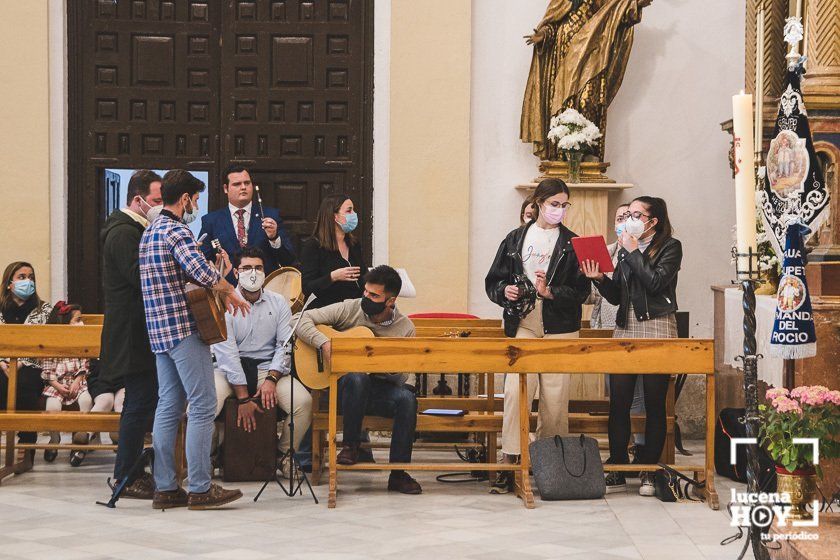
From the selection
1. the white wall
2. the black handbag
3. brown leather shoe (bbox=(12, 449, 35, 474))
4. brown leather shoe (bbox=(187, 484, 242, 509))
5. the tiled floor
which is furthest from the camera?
the white wall

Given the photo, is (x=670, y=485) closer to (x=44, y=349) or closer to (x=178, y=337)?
(x=178, y=337)

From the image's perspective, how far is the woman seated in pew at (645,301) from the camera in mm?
7145

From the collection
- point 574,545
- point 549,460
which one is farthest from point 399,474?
point 574,545

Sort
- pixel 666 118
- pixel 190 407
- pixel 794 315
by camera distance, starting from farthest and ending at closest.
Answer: pixel 666 118 < pixel 190 407 < pixel 794 315

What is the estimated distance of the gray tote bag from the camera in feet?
22.8

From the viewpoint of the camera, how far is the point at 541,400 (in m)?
7.31

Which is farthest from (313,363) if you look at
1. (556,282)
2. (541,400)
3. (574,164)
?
(574,164)

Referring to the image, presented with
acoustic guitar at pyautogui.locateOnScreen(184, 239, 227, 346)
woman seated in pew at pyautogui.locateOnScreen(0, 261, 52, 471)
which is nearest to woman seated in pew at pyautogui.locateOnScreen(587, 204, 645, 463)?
acoustic guitar at pyautogui.locateOnScreen(184, 239, 227, 346)

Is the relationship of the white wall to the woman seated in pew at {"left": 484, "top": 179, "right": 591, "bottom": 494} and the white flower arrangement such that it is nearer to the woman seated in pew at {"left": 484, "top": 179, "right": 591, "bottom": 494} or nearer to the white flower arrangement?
the white flower arrangement

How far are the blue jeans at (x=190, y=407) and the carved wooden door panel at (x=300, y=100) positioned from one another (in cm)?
409

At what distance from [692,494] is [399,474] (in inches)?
69.6

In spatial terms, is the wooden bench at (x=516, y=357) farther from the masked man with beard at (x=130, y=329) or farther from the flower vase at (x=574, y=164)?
the flower vase at (x=574, y=164)

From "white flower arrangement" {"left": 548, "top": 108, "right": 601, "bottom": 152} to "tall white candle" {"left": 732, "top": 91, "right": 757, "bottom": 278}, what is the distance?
5491 mm

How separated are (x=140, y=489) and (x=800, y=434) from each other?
374cm
